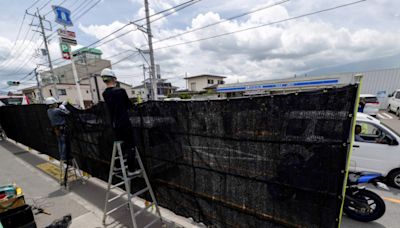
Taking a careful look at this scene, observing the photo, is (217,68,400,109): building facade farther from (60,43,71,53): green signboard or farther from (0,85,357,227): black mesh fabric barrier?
(60,43,71,53): green signboard

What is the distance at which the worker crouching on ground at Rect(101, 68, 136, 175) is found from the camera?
229cm

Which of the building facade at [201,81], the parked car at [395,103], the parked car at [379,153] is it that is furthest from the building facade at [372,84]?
the building facade at [201,81]

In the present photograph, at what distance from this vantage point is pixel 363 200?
103 inches

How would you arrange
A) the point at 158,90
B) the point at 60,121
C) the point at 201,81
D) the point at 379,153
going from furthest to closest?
the point at 201,81 → the point at 158,90 → the point at 60,121 → the point at 379,153

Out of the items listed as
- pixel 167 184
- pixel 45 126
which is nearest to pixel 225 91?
pixel 45 126

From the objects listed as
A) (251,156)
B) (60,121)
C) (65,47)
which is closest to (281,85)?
(251,156)

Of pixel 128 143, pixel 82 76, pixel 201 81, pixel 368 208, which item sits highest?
pixel 82 76

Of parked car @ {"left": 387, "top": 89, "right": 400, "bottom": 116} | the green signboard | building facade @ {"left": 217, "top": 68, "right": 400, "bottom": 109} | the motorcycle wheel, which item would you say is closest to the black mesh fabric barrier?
the motorcycle wheel

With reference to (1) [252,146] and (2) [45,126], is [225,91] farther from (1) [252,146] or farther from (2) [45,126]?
(1) [252,146]

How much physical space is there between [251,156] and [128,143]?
171 centimetres

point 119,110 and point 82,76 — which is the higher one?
point 82,76

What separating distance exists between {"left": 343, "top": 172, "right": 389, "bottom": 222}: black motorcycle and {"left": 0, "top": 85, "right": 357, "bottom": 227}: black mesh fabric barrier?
176cm

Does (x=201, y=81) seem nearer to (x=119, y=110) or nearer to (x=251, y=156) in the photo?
(x=119, y=110)

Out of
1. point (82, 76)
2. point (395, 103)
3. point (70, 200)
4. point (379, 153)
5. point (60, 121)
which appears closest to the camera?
point (70, 200)
